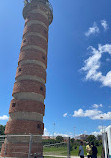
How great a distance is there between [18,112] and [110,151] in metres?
12.5

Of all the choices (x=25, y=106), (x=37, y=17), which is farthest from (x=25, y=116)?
(x=37, y=17)

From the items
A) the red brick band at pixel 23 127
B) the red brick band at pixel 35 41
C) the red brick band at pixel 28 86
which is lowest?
the red brick band at pixel 23 127

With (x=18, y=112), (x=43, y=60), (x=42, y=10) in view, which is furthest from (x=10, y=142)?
(x=42, y=10)

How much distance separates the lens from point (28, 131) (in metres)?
16.8

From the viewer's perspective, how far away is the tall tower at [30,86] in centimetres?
1681

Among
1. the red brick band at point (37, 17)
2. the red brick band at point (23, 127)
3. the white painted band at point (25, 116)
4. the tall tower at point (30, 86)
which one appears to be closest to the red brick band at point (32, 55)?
the tall tower at point (30, 86)

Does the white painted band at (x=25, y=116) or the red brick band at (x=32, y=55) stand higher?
the red brick band at (x=32, y=55)

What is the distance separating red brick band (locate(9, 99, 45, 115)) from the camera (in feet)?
58.3

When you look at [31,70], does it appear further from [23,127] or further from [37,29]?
[23,127]

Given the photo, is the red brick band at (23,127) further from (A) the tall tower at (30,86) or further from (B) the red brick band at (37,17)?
(B) the red brick band at (37,17)

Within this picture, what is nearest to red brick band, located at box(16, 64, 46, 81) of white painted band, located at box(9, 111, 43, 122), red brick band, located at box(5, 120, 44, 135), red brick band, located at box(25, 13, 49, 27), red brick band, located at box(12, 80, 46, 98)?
red brick band, located at box(12, 80, 46, 98)

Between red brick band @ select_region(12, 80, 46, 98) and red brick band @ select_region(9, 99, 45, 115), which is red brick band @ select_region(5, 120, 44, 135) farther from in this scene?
red brick band @ select_region(12, 80, 46, 98)

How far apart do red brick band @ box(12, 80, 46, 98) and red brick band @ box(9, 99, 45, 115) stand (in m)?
1.49

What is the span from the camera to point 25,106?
58.5 ft
